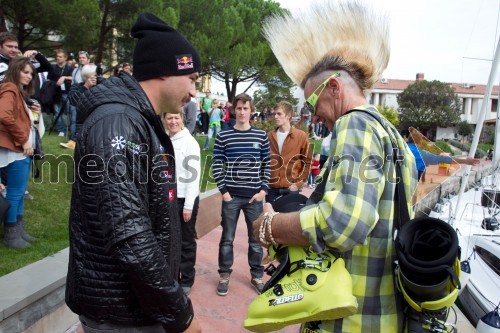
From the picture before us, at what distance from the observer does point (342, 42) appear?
1.74 m

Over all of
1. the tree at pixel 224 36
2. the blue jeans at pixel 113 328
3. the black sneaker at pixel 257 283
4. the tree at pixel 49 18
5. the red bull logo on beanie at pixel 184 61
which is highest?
the tree at pixel 224 36

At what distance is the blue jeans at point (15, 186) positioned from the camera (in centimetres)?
414

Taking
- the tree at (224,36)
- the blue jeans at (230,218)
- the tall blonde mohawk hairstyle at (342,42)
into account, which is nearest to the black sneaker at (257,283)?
the blue jeans at (230,218)

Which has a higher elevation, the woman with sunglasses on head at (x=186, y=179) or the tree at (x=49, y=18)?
the tree at (x=49, y=18)

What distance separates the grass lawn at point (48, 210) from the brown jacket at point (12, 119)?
1046 mm

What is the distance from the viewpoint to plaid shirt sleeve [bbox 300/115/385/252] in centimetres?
135

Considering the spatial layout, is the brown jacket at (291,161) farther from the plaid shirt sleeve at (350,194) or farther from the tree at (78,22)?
the tree at (78,22)

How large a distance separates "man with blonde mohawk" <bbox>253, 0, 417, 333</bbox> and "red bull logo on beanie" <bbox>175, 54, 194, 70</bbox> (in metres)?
0.47

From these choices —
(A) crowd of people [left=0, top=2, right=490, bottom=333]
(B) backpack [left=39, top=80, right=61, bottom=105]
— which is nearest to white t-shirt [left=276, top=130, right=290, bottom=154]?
(A) crowd of people [left=0, top=2, right=490, bottom=333]

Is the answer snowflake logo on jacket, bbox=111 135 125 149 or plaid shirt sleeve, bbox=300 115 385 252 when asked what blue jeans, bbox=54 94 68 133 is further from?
plaid shirt sleeve, bbox=300 115 385 252

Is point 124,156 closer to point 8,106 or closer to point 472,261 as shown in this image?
point 8,106

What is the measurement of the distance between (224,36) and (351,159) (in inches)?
774

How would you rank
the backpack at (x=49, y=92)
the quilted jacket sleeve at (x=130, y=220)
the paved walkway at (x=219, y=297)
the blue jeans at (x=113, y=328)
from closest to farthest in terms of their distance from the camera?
the quilted jacket sleeve at (x=130, y=220), the blue jeans at (x=113, y=328), the paved walkway at (x=219, y=297), the backpack at (x=49, y=92)

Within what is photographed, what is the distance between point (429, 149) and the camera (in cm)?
897
